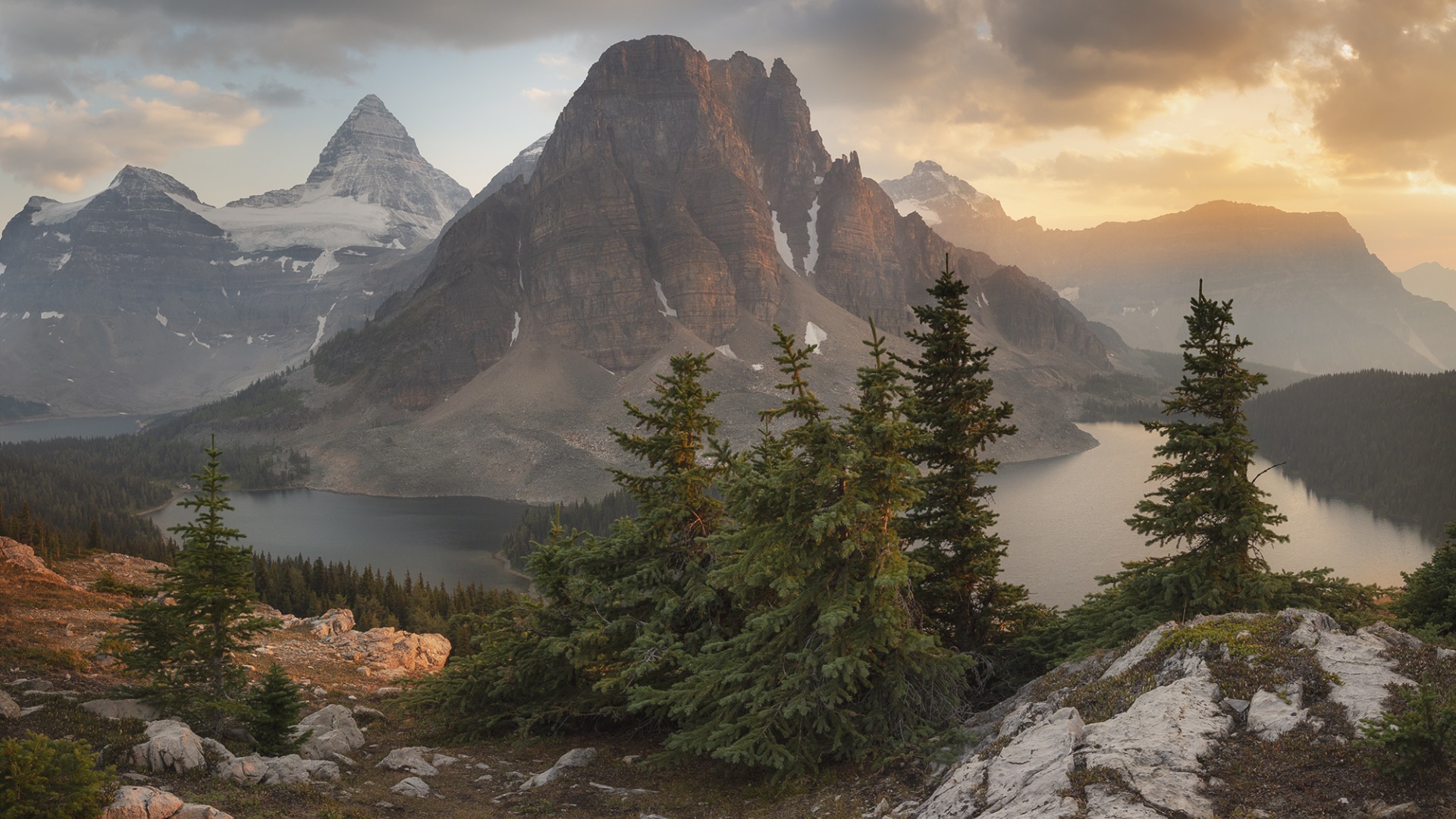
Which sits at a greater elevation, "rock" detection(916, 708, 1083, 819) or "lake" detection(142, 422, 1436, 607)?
"rock" detection(916, 708, 1083, 819)

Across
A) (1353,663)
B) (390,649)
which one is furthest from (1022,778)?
(390,649)

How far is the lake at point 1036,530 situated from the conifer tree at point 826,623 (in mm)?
59540

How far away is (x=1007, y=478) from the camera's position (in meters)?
176

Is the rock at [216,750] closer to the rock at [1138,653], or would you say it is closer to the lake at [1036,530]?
the rock at [1138,653]

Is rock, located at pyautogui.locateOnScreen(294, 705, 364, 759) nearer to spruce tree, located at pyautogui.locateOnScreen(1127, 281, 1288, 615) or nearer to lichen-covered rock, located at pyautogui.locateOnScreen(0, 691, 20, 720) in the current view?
lichen-covered rock, located at pyautogui.locateOnScreen(0, 691, 20, 720)

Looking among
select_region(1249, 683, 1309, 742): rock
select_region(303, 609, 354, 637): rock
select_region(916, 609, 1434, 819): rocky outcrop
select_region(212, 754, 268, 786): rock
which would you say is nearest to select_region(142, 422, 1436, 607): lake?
select_region(303, 609, 354, 637): rock

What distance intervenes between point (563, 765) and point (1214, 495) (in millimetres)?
19486

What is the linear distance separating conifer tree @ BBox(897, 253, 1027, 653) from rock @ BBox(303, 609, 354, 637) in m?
36.9

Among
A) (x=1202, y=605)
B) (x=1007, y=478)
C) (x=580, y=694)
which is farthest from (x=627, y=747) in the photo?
(x=1007, y=478)

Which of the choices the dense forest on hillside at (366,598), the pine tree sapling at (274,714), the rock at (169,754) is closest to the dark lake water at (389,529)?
the dense forest on hillside at (366,598)

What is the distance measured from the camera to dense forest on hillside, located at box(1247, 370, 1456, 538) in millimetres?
141250

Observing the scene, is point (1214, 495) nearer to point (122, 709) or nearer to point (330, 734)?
point (330, 734)

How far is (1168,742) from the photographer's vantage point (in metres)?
11.5

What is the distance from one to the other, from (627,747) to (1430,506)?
6648 inches
